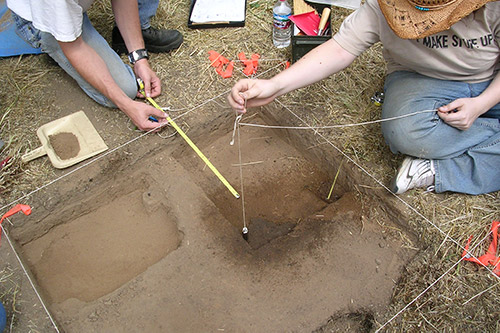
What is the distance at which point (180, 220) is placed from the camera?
2.02 m

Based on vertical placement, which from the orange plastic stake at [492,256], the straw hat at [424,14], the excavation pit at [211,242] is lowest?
the excavation pit at [211,242]

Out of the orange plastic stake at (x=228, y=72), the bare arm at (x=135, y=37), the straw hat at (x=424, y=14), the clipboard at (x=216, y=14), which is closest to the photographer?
the straw hat at (x=424, y=14)

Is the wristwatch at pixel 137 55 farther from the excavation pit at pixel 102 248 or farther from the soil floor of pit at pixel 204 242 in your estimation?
the excavation pit at pixel 102 248

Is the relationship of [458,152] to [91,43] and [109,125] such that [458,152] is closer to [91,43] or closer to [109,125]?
[109,125]

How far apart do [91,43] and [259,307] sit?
1.77m

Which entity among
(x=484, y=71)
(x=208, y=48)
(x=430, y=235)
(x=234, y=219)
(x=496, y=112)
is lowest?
(x=234, y=219)

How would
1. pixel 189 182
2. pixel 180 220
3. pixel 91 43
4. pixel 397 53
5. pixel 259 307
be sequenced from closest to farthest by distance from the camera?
pixel 259 307
pixel 397 53
pixel 180 220
pixel 189 182
pixel 91 43

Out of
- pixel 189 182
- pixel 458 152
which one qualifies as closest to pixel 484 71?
pixel 458 152

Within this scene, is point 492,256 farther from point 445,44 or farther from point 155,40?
point 155,40

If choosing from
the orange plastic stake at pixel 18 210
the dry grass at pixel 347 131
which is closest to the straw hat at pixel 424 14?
the dry grass at pixel 347 131

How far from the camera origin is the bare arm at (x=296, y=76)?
1701 mm

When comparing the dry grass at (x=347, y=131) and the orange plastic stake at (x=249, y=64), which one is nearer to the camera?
the dry grass at (x=347, y=131)

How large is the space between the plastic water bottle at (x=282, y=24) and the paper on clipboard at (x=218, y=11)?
29 cm

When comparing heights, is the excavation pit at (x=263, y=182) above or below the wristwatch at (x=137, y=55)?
below
